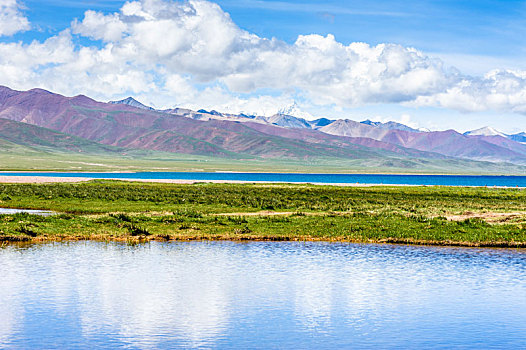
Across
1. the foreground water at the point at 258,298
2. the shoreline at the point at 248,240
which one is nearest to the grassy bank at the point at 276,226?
the shoreline at the point at 248,240

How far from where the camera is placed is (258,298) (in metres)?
30.1

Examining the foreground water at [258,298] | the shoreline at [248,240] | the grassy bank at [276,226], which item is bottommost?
the foreground water at [258,298]

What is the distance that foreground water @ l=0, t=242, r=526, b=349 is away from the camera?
2402cm

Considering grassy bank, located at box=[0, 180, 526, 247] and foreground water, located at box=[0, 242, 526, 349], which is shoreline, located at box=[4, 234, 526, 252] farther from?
foreground water, located at box=[0, 242, 526, 349]

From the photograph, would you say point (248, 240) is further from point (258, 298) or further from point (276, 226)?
point (258, 298)

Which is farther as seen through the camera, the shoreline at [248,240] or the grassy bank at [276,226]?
the grassy bank at [276,226]

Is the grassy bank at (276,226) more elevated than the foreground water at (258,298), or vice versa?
the grassy bank at (276,226)

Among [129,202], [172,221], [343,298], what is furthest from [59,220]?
[343,298]

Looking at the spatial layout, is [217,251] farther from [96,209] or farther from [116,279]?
[96,209]

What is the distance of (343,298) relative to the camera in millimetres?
30312

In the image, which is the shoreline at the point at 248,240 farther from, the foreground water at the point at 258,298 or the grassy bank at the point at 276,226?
the foreground water at the point at 258,298

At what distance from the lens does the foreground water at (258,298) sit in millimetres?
24016

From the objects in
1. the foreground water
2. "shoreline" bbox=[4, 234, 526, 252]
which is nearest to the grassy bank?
"shoreline" bbox=[4, 234, 526, 252]

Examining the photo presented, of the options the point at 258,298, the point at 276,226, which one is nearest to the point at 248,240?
the point at 276,226
